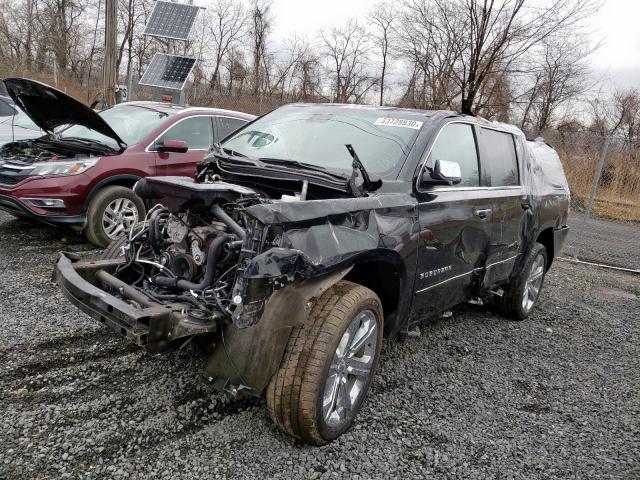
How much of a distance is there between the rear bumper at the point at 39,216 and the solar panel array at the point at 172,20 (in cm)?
655

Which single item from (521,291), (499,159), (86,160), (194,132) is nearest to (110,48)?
(194,132)

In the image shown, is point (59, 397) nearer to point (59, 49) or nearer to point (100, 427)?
point (100, 427)

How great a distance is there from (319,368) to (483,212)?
2.06 m

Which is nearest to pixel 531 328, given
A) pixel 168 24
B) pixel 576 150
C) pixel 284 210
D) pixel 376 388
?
pixel 376 388

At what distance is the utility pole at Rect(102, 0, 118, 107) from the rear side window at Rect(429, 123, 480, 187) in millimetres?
8235

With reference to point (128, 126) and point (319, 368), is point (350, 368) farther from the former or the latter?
point (128, 126)

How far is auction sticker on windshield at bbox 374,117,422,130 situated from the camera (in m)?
3.48

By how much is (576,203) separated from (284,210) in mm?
16649

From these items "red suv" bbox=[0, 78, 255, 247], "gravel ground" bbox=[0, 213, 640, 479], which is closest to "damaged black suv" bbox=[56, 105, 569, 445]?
"gravel ground" bbox=[0, 213, 640, 479]

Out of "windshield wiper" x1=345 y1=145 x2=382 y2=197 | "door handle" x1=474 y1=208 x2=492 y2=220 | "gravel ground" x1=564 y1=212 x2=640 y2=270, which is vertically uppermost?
"windshield wiper" x1=345 y1=145 x2=382 y2=197

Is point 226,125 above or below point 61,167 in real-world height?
above

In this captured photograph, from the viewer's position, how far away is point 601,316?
5.80 metres

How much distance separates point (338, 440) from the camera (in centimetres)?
274

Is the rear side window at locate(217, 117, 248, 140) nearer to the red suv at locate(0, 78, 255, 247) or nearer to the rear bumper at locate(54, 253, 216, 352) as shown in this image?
the red suv at locate(0, 78, 255, 247)
